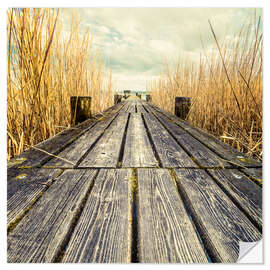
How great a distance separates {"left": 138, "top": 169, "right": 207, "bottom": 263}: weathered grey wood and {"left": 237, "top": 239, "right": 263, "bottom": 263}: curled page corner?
0.39ft

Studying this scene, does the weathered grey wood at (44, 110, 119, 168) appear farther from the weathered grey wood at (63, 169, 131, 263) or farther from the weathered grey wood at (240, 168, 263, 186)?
the weathered grey wood at (240, 168, 263, 186)

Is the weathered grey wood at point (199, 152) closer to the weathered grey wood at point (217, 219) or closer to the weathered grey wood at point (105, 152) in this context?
the weathered grey wood at point (217, 219)

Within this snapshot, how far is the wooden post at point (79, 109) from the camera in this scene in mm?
1780

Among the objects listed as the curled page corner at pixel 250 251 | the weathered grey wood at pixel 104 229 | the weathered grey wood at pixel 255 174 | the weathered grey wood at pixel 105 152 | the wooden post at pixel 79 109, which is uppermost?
the wooden post at pixel 79 109

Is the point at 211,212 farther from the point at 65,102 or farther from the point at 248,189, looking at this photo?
the point at 65,102

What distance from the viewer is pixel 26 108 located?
3.89ft

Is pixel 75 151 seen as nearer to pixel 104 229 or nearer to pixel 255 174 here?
pixel 104 229

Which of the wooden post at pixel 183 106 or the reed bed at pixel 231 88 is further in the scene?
the wooden post at pixel 183 106

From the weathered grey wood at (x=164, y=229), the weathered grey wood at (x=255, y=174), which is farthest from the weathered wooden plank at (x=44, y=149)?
the weathered grey wood at (x=255, y=174)

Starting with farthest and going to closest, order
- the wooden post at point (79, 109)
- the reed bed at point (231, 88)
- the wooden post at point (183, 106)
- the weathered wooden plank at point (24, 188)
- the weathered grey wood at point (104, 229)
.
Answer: the wooden post at point (183, 106), the wooden post at point (79, 109), the reed bed at point (231, 88), the weathered wooden plank at point (24, 188), the weathered grey wood at point (104, 229)

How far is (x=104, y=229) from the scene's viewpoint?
510 mm

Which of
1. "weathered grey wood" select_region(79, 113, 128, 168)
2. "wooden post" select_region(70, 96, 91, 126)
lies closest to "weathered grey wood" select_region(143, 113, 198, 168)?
"weathered grey wood" select_region(79, 113, 128, 168)

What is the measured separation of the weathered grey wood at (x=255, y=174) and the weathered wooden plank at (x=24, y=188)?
Result: 2.87 feet

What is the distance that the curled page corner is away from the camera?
480 millimetres
